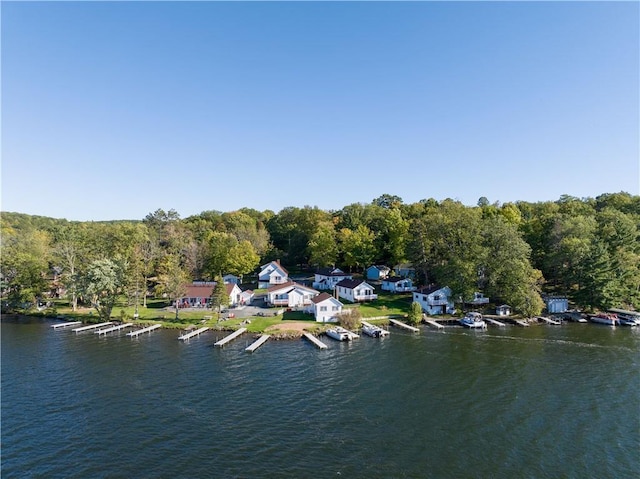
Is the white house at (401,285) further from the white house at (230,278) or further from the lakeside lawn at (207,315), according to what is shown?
the white house at (230,278)

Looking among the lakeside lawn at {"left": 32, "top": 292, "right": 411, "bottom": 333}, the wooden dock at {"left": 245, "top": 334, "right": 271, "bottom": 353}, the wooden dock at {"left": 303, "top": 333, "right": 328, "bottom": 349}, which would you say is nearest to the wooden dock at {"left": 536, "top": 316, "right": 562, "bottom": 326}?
the lakeside lawn at {"left": 32, "top": 292, "right": 411, "bottom": 333}

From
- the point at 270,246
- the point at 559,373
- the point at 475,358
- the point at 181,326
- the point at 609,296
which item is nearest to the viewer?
the point at 559,373

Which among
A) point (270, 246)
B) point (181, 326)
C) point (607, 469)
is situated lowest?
point (607, 469)

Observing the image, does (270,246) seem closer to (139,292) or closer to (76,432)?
(139,292)

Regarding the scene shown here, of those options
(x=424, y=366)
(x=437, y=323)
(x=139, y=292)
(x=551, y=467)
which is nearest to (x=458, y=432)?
(x=551, y=467)

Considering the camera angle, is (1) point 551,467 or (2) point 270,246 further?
(2) point 270,246

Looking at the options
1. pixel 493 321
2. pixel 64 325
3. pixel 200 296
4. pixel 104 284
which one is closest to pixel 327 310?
pixel 200 296

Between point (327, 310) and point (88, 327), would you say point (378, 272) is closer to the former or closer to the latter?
point (327, 310)

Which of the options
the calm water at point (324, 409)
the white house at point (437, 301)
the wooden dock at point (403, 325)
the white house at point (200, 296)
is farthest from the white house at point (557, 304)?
the white house at point (200, 296)
